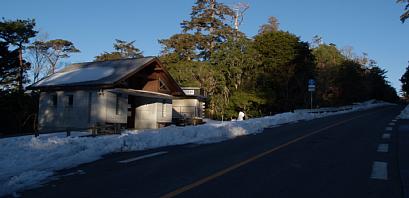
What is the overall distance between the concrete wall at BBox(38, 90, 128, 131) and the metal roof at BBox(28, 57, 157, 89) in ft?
2.10

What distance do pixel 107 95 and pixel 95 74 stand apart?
108 inches

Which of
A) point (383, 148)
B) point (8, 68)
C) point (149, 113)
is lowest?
point (383, 148)

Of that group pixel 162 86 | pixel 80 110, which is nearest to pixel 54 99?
pixel 80 110

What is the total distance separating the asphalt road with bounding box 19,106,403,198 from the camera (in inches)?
270

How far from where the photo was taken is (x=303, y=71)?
145ft

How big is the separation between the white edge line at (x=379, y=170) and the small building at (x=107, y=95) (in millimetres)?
16459

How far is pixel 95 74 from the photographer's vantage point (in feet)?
86.2

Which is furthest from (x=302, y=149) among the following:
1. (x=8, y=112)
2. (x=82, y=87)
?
(x=8, y=112)

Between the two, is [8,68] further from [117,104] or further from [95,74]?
[117,104]

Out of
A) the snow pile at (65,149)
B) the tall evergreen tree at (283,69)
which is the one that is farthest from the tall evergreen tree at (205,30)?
the snow pile at (65,149)

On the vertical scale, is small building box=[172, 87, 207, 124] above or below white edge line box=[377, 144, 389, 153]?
above

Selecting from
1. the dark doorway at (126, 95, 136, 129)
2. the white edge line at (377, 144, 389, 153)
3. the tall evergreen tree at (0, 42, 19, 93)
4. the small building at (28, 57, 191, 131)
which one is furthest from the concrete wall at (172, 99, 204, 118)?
the white edge line at (377, 144, 389, 153)

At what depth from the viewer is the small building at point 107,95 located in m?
24.1

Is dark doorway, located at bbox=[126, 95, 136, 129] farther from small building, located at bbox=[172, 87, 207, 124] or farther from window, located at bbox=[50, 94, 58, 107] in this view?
small building, located at bbox=[172, 87, 207, 124]
